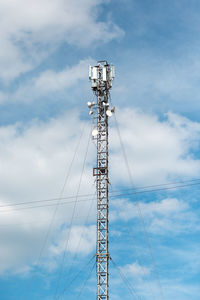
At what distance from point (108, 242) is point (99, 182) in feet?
25.3

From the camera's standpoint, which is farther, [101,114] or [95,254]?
[101,114]

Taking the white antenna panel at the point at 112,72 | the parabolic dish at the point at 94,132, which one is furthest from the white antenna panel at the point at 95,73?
the parabolic dish at the point at 94,132

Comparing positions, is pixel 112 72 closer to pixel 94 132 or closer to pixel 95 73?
pixel 95 73

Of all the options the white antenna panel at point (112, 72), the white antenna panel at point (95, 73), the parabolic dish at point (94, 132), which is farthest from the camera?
the white antenna panel at point (95, 73)

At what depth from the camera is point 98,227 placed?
64812mm

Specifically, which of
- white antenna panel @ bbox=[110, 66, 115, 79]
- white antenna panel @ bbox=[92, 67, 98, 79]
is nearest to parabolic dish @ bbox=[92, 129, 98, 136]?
white antenna panel @ bbox=[92, 67, 98, 79]

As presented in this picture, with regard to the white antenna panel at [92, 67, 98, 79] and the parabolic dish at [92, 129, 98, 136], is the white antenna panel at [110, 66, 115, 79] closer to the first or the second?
the white antenna panel at [92, 67, 98, 79]

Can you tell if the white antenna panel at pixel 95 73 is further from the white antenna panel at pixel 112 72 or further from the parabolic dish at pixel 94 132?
the parabolic dish at pixel 94 132

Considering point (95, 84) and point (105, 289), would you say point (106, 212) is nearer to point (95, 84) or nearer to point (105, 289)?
point (105, 289)

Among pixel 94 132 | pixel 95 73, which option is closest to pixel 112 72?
pixel 95 73

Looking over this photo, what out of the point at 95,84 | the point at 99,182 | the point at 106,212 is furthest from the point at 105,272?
the point at 95,84

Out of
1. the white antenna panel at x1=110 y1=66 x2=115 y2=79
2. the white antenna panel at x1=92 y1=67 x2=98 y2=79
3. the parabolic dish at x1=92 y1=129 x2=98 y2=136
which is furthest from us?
the white antenna panel at x1=92 y1=67 x2=98 y2=79

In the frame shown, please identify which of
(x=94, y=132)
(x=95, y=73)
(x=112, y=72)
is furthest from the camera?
(x=95, y=73)

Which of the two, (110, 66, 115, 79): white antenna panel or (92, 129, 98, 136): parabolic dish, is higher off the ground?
(110, 66, 115, 79): white antenna panel
